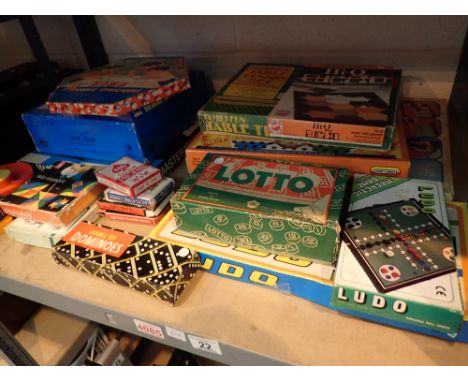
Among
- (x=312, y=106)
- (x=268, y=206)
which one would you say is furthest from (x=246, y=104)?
(x=268, y=206)

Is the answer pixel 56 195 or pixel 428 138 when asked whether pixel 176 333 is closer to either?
pixel 56 195

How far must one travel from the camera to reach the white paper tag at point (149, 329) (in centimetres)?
55

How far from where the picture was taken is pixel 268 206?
562 mm

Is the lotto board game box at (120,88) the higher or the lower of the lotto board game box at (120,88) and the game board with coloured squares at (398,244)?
the higher

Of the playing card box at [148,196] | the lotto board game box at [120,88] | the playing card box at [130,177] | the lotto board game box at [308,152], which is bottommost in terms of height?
the playing card box at [148,196]

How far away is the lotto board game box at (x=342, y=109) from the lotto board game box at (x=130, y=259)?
293mm

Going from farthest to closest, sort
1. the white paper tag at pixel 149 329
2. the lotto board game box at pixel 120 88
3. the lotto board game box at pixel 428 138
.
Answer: the lotto board game box at pixel 120 88 → the lotto board game box at pixel 428 138 → the white paper tag at pixel 149 329

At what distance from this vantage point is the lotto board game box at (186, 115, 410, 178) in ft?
2.10

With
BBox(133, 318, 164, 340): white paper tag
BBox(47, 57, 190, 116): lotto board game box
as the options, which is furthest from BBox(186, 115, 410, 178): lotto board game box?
BBox(133, 318, 164, 340): white paper tag

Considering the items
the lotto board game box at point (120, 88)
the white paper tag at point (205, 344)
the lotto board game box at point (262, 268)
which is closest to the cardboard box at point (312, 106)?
the lotto board game box at point (120, 88)

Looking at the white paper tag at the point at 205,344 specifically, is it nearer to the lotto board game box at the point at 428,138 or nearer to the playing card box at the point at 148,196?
the playing card box at the point at 148,196

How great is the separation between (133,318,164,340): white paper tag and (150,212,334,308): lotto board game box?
119mm

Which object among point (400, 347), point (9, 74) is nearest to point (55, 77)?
point (9, 74)
